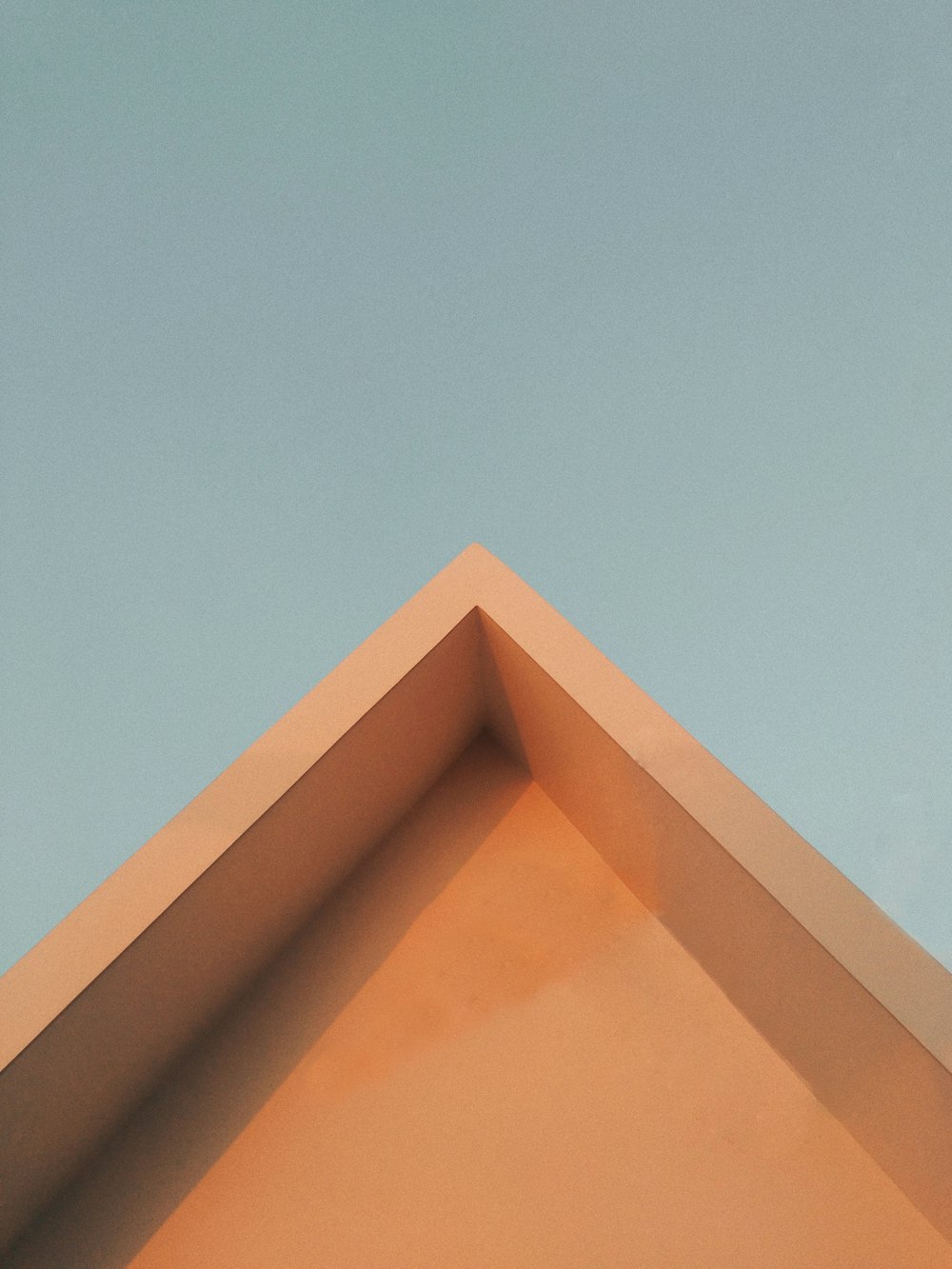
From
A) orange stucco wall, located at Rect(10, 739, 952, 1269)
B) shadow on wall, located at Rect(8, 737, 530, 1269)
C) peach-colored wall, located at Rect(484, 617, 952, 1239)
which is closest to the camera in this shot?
peach-colored wall, located at Rect(484, 617, 952, 1239)

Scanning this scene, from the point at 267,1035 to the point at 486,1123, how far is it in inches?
31.7

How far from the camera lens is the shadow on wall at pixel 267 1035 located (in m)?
2.74

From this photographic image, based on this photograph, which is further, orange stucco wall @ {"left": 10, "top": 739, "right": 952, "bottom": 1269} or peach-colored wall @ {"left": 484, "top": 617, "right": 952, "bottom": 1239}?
orange stucco wall @ {"left": 10, "top": 739, "right": 952, "bottom": 1269}

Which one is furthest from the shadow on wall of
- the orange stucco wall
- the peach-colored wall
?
the peach-colored wall

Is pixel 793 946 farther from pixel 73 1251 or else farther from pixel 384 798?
pixel 73 1251

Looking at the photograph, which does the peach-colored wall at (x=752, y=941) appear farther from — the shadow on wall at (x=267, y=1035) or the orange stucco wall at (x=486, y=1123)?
the shadow on wall at (x=267, y=1035)

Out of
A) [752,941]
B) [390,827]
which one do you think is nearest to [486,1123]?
[752,941]

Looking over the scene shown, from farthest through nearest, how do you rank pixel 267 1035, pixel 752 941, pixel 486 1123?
pixel 267 1035 → pixel 486 1123 → pixel 752 941

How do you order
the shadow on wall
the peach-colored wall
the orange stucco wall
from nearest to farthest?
the peach-colored wall < the orange stucco wall < the shadow on wall

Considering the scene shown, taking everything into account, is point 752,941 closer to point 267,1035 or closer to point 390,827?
point 390,827

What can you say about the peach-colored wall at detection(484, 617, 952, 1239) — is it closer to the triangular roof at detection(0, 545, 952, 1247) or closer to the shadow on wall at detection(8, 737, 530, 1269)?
the triangular roof at detection(0, 545, 952, 1247)

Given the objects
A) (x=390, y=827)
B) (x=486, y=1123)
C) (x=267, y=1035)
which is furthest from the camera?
(x=390, y=827)

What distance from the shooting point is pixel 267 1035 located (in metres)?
3.11

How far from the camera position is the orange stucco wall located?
262cm
